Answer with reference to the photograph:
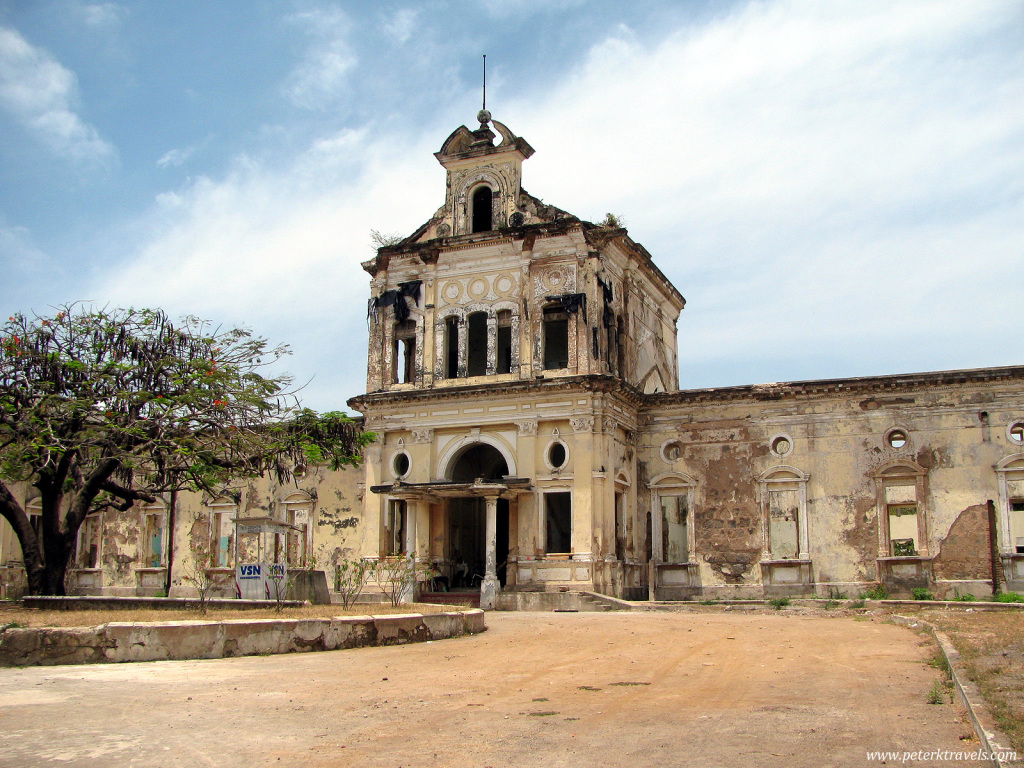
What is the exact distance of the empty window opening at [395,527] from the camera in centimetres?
2689

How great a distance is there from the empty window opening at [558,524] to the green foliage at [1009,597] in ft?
37.2

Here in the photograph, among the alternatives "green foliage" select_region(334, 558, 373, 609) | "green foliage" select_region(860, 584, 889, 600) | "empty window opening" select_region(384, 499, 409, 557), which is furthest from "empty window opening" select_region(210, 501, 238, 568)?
"green foliage" select_region(860, 584, 889, 600)

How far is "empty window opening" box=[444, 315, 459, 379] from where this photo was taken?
91.9 ft

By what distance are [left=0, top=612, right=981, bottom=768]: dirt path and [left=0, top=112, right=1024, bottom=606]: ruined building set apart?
39.0 ft

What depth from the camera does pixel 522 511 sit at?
25.6 meters

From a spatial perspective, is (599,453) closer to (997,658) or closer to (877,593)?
(877,593)

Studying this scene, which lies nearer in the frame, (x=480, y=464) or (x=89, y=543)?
(x=480, y=464)

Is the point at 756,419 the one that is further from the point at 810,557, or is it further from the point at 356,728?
the point at 356,728

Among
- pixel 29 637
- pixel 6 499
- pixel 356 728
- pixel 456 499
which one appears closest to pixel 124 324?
pixel 6 499

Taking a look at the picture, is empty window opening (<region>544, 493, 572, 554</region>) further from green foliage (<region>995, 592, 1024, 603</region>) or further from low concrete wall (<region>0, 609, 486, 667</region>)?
low concrete wall (<region>0, 609, 486, 667</region>)

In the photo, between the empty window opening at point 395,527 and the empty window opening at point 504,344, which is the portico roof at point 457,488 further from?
the empty window opening at point 504,344

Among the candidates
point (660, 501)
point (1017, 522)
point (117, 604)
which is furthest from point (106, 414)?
point (1017, 522)

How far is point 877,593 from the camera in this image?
2375 cm

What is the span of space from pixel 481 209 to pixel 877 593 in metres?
15.6
